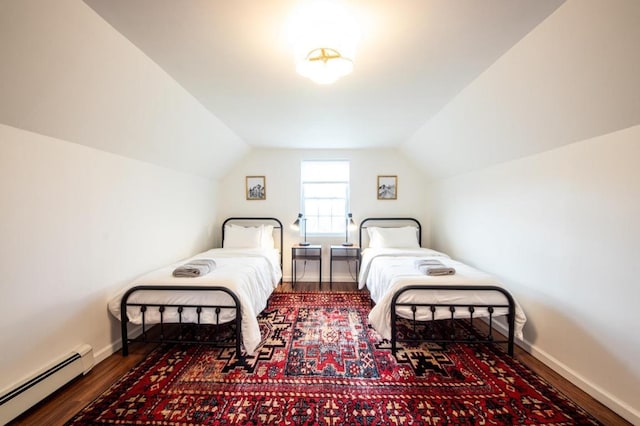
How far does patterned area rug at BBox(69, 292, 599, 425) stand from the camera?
1.53 m

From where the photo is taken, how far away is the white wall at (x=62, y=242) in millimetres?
1514

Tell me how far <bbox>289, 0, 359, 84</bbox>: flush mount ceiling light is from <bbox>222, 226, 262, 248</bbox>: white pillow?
9.16ft

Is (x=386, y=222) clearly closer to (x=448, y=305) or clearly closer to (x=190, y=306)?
(x=448, y=305)

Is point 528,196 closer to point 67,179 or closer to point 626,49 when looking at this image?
point 626,49

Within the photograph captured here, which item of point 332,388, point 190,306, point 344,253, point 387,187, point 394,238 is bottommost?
point 332,388

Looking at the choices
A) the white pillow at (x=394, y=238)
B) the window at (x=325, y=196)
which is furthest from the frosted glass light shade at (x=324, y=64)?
the window at (x=325, y=196)

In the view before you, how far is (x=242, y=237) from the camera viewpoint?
392cm

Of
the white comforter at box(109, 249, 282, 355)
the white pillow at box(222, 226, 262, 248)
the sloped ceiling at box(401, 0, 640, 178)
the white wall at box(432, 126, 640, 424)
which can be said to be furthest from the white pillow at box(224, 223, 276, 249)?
the white wall at box(432, 126, 640, 424)

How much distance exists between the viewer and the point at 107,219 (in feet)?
7.06

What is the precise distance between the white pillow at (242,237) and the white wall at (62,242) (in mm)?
1275

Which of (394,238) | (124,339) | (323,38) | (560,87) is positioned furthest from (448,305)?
(124,339)

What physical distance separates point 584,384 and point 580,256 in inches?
34.6

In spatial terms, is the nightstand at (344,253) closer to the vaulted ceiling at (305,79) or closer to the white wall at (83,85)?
the vaulted ceiling at (305,79)

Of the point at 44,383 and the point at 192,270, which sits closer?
the point at 44,383
